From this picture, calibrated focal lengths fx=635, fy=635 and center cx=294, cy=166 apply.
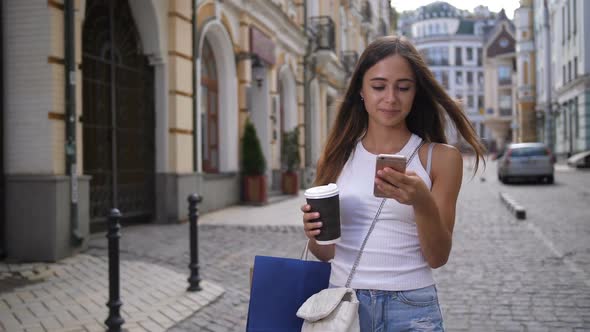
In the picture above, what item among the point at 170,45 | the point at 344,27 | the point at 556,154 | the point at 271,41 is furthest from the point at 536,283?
the point at 556,154

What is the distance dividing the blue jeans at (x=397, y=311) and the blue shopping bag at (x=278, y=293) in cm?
22

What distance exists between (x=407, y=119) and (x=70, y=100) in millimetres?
6928

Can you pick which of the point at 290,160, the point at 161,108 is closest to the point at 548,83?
the point at 290,160

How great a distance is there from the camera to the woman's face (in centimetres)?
224

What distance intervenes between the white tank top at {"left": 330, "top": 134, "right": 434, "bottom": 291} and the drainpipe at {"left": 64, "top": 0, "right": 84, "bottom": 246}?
6896 mm

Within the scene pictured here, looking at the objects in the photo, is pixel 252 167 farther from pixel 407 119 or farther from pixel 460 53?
pixel 460 53

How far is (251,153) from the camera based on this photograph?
15641 mm

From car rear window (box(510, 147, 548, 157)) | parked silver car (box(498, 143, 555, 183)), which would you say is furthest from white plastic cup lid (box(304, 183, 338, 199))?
car rear window (box(510, 147, 548, 157))

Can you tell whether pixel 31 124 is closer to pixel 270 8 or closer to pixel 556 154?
pixel 270 8

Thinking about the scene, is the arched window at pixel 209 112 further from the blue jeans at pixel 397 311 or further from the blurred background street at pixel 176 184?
the blue jeans at pixel 397 311

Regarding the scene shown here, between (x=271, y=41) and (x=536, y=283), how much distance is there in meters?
13.1

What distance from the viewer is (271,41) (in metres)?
18.4

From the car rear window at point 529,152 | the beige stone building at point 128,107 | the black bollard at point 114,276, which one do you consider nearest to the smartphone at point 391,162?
the beige stone building at point 128,107

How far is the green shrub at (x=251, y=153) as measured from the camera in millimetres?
15641
